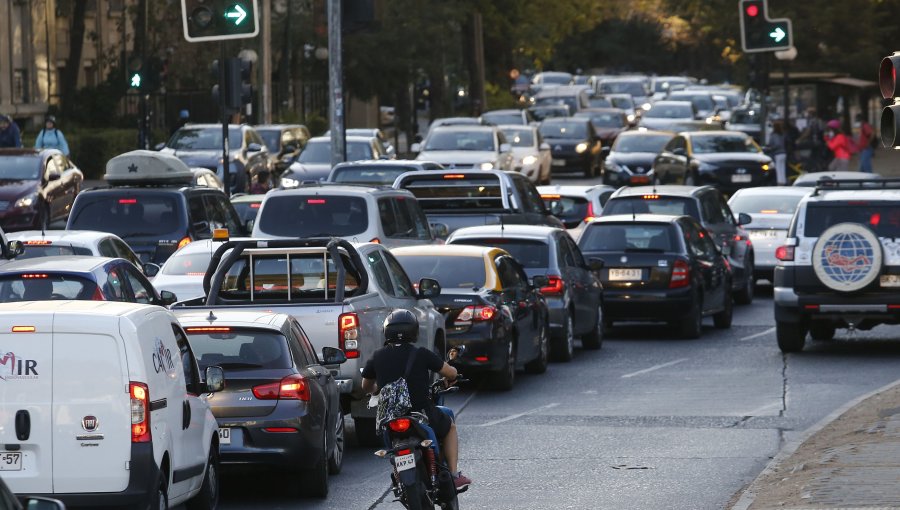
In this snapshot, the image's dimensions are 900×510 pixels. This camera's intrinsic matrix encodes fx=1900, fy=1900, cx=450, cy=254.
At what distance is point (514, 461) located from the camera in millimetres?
14219

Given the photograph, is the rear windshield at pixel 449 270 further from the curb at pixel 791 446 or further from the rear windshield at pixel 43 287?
the rear windshield at pixel 43 287

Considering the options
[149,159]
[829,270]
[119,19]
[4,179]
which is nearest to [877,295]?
[829,270]

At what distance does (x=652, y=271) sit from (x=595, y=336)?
1.35 m

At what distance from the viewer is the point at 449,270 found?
18812 millimetres

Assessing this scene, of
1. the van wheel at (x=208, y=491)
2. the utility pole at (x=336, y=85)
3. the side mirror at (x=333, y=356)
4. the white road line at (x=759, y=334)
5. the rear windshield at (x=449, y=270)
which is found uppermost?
the utility pole at (x=336, y=85)

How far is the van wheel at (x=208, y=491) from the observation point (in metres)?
11.3

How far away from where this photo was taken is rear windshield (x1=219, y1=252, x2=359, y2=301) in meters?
15.1

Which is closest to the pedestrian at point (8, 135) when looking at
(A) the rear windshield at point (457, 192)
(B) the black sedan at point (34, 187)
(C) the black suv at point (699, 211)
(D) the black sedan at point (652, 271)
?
(B) the black sedan at point (34, 187)

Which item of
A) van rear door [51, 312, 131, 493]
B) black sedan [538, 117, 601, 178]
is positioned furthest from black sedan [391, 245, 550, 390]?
black sedan [538, 117, 601, 178]

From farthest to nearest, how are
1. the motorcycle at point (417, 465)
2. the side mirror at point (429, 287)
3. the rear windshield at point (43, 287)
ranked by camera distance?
the side mirror at point (429, 287)
the rear windshield at point (43, 287)
the motorcycle at point (417, 465)

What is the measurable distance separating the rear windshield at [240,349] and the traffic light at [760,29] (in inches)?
910

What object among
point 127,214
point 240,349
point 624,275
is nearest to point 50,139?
point 127,214

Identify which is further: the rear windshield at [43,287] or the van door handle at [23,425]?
the rear windshield at [43,287]

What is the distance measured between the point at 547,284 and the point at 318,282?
5.30 m
